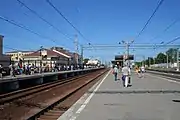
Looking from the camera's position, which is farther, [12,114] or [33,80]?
[33,80]

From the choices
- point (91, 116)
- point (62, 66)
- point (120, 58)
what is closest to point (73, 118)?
point (91, 116)

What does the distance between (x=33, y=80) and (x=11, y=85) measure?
7.66m

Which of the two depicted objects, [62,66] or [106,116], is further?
[62,66]

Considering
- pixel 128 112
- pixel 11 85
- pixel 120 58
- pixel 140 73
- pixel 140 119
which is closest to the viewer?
pixel 140 119

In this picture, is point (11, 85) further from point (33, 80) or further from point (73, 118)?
point (73, 118)

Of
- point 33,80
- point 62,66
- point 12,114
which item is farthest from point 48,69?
point 12,114

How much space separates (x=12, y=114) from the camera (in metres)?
11.8

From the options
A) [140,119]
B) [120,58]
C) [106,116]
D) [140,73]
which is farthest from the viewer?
[120,58]

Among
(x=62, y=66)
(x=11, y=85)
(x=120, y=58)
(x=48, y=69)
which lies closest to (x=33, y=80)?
(x=11, y=85)

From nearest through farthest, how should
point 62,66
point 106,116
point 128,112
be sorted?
point 106,116
point 128,112
point 62,66

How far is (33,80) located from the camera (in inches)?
1287

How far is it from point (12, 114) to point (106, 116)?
339 centimetres

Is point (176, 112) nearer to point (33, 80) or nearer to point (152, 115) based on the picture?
point (152, 115)

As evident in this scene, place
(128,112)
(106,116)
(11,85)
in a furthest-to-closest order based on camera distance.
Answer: (11,85)
(128,112)
(106,116)
